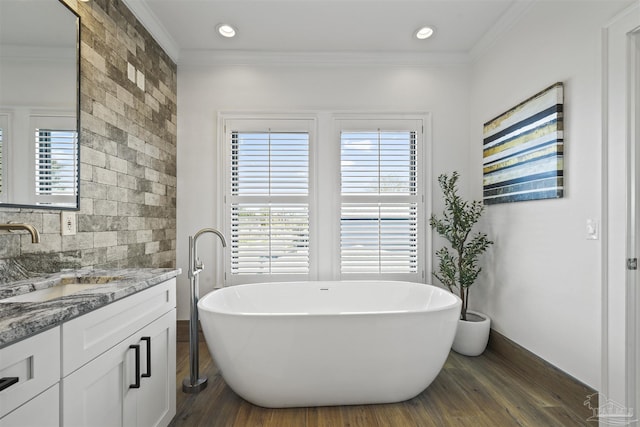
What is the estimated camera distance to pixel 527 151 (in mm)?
2182

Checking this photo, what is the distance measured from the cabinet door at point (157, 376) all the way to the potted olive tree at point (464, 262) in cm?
209

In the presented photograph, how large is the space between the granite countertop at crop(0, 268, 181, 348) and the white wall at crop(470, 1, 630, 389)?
226 centimetres

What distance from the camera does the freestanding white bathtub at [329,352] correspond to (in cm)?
175

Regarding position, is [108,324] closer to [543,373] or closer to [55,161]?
[55,161]

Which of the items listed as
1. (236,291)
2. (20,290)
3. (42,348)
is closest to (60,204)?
(20,290)

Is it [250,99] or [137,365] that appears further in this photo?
[250,99]

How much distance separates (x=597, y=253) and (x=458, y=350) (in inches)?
52.0

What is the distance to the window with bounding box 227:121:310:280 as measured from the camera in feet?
9.61

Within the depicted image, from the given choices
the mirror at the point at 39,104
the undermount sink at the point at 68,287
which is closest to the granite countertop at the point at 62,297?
the undermount sink at the point at 68,287

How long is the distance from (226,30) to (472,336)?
3.13 metres

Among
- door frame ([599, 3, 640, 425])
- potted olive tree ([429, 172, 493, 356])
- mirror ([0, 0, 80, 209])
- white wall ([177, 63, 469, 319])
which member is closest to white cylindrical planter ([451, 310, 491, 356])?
potted olive tree ([429, 172, 493, 356])

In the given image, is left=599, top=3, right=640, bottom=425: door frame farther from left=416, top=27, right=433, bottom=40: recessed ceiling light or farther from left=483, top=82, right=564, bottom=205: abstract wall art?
left=416, top=27, right=433, bottom=40: recessed ceiling light

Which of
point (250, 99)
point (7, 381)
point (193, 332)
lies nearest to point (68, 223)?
point (193, 332)

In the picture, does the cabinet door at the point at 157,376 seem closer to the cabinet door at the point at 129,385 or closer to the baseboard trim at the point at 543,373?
the cabinet door at the point at 129,385
